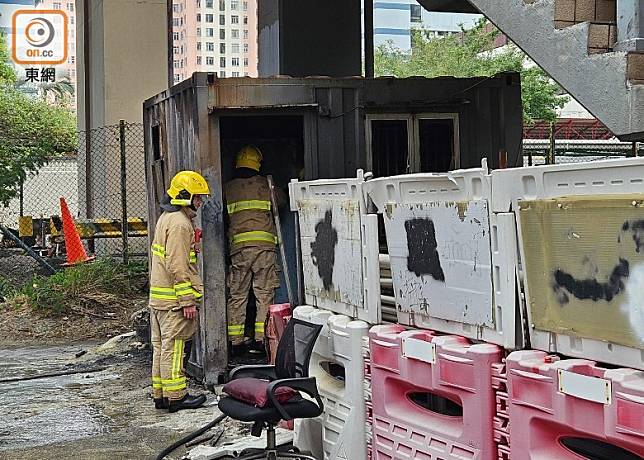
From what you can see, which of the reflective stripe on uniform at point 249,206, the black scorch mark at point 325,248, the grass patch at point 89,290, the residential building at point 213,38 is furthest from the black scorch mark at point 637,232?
the residential building at point 213,38

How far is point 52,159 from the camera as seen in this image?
22.8 meters

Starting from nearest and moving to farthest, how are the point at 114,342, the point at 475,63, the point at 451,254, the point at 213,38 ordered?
1. the point at 451,254
2. the point at 114,342
3. the point at 475,63
4. the point at 213,38

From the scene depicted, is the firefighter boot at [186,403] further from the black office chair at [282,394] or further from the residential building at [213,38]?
the residential building at [213,38]

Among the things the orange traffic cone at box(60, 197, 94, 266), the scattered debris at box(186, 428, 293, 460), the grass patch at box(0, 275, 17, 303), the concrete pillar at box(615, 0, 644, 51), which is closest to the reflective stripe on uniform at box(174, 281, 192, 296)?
the scattered debris at box(186, 428, 293, 460)

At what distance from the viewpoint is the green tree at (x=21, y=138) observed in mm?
19844

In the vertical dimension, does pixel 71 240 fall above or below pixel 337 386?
above

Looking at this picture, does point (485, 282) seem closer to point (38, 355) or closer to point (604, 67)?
point (604, 67)

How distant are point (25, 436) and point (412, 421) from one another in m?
3.77

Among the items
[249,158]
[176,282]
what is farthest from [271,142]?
[176,282]

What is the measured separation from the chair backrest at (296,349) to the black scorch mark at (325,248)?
0.29 meters

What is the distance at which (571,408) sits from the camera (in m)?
3.94

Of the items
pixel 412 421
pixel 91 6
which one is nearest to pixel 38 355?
pixel 412 421

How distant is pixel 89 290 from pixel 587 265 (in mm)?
10854

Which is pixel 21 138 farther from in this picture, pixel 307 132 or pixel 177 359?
pixel 177 359
